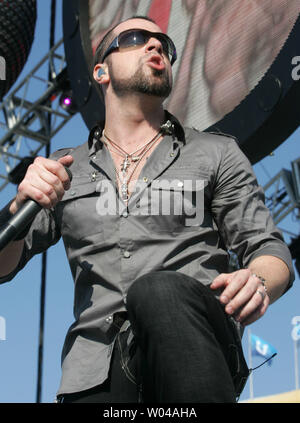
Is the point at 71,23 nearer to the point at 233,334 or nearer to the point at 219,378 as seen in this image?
the point at 233,334

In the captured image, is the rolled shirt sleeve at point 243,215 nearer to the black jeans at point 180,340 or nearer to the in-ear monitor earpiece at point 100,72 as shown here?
the black jeans at point 180,340

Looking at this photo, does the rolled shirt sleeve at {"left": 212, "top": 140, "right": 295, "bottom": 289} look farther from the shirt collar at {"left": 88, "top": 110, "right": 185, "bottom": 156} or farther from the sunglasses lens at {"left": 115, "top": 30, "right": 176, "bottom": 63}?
the sunglasses lens at {"left": 115, "top": 30, "right": 176, "bottom": 63}

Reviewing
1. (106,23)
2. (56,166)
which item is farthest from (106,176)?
(106,23)

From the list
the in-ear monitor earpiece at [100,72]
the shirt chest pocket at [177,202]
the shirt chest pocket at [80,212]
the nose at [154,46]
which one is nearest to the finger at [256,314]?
the shirt chest pocket at [177,202]

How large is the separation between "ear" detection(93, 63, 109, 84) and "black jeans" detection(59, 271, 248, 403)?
975 mm

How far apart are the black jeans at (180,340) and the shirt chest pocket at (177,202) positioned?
368 mm

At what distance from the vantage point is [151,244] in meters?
1.46

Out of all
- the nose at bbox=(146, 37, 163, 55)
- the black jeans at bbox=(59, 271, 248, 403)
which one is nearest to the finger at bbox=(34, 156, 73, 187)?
the black jeans at bbox=(59, 271, 248, 403)

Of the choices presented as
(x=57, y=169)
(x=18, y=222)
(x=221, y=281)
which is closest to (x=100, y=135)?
(x=57, y=169)

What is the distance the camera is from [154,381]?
105cm

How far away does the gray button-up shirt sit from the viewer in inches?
55.6

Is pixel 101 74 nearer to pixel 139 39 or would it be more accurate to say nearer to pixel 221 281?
pixel 139 39

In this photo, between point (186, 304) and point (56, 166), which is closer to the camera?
point (186, 304)
